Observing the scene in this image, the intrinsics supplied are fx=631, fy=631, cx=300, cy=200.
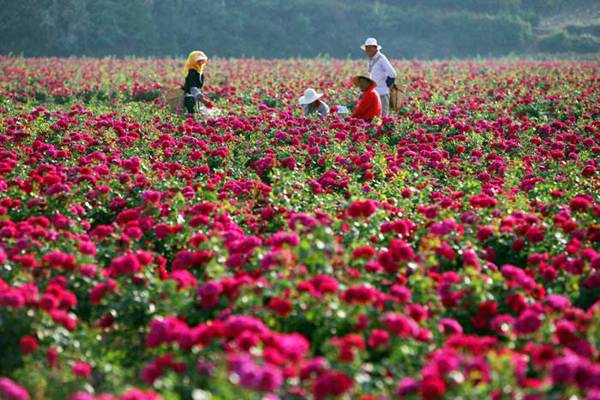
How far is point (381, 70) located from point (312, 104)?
1291 millimetres

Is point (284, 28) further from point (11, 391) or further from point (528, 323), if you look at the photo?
point (11, 391)

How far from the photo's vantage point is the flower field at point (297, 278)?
8.46 feet

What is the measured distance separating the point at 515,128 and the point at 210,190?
5.15 meters

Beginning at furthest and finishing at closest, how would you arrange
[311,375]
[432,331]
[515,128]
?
[515,128] → [432,331] → [311,375]

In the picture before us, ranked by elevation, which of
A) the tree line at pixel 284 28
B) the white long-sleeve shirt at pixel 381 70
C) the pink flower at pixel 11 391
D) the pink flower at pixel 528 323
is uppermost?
the tree line at pixel 284 28

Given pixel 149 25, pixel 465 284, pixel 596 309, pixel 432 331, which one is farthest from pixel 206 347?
pixel 149 25

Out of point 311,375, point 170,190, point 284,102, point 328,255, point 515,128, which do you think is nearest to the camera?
point 311,375

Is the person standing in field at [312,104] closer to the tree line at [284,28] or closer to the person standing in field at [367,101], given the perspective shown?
the person standing in field at [367,101]


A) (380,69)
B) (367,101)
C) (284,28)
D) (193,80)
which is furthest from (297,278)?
(284,28)

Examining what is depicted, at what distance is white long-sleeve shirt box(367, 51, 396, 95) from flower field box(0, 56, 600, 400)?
10.00ft

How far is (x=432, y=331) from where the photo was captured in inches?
127

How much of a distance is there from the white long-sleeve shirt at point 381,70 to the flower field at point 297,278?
305 cm

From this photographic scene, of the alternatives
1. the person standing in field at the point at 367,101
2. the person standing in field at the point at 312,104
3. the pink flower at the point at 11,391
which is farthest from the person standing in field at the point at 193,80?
the pink flower at the point at 11,391

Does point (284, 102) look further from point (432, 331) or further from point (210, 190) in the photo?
point (432, 331)
